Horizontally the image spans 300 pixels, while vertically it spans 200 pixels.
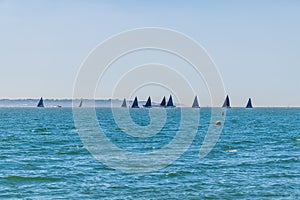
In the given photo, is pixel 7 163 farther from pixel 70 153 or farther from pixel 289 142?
pixel 289 142

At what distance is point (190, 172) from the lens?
132 ft

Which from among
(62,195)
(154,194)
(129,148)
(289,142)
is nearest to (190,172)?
(154,194)

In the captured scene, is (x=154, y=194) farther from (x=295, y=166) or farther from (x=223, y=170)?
(x=295, y=166)

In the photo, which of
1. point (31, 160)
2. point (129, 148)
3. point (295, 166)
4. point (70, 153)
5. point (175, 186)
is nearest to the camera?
point (175, 186)

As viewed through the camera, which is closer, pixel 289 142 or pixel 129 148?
pixel 129 148

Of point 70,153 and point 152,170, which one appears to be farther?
point 70,153

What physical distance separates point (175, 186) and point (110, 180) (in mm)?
5163

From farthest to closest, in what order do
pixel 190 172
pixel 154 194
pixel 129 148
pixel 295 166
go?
1. pixel 129 148
2. pixel 295 166
3. pixel 190 172
4. pixel 154 194

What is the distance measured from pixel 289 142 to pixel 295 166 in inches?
969

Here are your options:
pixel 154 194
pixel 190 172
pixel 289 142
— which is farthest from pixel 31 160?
pixel 289 142

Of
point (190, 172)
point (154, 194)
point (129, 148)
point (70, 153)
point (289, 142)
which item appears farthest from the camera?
point (289, 142)

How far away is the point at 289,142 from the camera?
221ft

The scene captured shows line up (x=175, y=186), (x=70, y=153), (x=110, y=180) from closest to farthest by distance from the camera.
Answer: (x=175, y=186)
(x=110, y=180)
(x=70, y=153)

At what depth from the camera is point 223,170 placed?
4100cm
